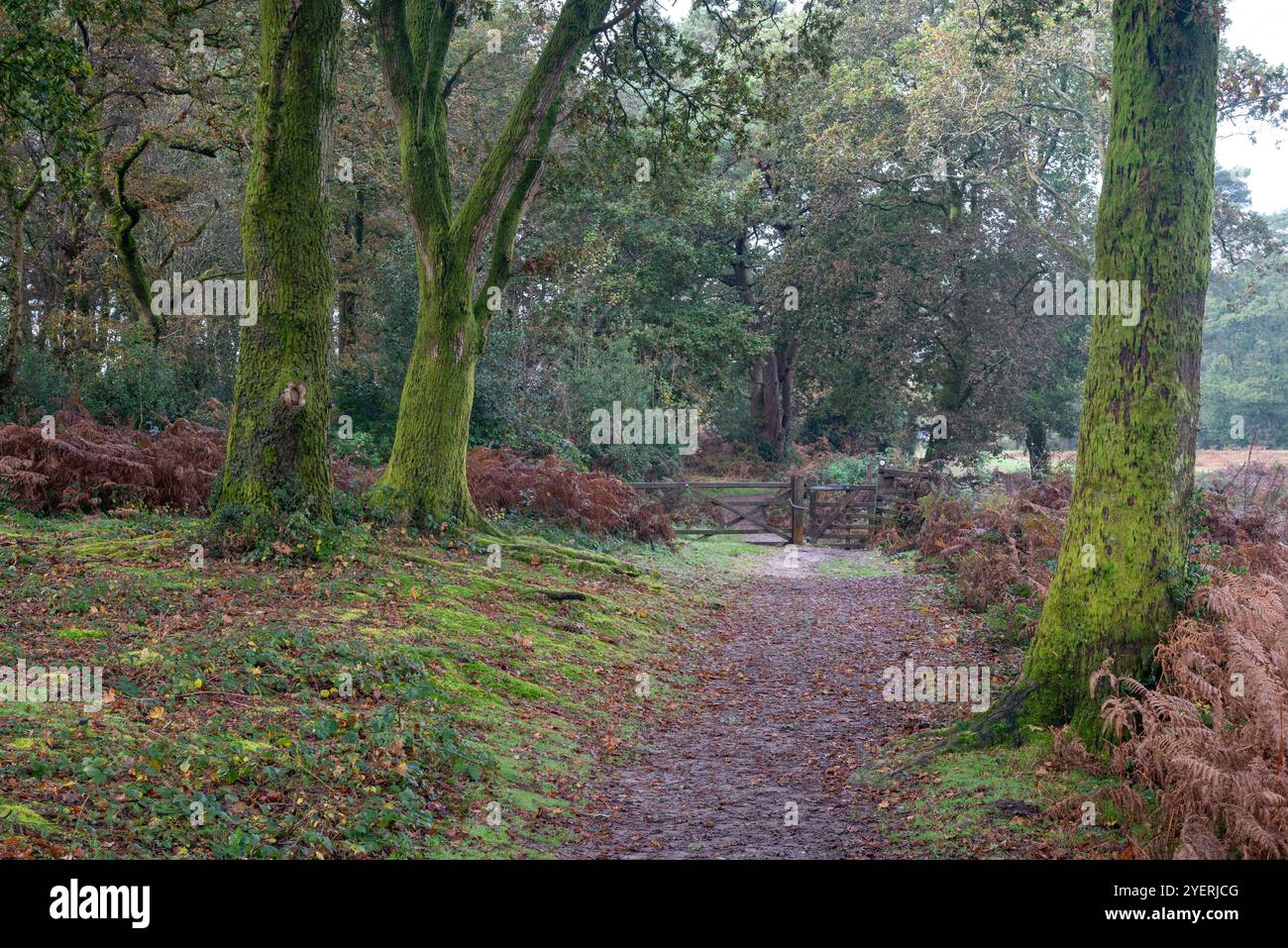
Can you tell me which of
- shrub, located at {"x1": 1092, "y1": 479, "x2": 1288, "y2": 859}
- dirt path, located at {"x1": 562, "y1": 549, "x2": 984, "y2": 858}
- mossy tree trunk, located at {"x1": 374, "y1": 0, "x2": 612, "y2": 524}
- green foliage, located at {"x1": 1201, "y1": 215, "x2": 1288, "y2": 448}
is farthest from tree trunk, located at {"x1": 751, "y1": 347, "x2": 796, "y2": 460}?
shrub, located at {"x1": 1092, "y1": 479, "x2": 1288, "y2": 859}

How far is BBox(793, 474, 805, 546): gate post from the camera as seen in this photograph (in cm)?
2348

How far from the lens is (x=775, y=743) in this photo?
797 centimetres

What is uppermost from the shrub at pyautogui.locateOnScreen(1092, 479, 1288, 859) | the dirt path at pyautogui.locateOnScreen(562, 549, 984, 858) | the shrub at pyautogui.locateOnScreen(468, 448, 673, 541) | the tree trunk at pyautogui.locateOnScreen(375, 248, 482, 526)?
the tree trunk at pyautogui.locateOnScreen(375, 248, 482, 526)

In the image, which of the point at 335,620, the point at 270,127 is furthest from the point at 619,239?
the point at 335,620

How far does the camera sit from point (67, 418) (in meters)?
14.1

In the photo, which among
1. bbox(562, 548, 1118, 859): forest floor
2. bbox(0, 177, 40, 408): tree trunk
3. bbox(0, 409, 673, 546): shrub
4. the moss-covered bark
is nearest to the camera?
bbox(562, 548, 1118, 859): forest floor

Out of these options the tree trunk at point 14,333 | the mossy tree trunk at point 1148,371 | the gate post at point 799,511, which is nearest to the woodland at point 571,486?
the mossy tree trunk at point 1148,371

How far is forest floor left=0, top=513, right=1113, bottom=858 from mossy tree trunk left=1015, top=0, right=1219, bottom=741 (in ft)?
2.82

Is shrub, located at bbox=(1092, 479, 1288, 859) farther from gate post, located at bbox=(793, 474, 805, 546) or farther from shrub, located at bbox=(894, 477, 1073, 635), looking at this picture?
gate post, located at bbox=(793, 474, 805, 546)

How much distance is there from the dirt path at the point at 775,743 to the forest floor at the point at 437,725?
3 centimetres

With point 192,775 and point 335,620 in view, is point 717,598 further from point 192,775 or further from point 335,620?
point 192,775

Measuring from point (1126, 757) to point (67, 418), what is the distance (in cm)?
1401

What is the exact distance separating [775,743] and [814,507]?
1729cm

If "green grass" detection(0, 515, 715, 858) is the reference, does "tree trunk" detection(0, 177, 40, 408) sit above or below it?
above
